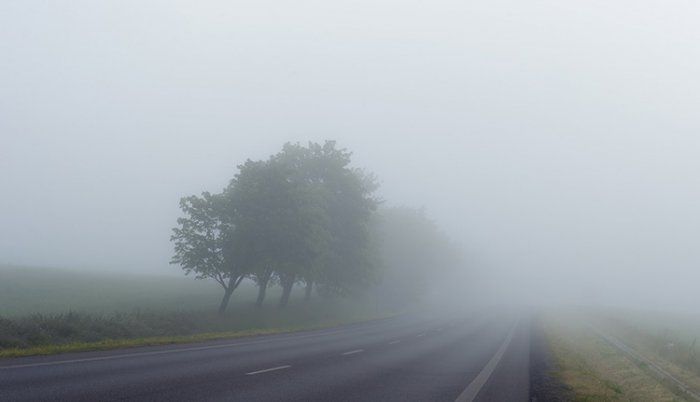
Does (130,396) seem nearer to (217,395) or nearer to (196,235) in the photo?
(217,395)

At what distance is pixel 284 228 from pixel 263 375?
1066 inches

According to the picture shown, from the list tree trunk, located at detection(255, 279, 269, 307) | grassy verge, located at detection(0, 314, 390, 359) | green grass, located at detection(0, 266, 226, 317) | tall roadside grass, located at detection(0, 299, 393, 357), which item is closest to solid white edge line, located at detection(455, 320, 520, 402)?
grassy verge, located at detection(0, 314, 390, 359)

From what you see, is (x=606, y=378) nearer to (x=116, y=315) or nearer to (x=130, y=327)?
(x=130, y=327)

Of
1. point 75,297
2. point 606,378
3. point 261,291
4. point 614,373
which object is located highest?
point 75,297

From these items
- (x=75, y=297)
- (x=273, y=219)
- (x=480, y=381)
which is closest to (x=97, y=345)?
(x=480, y=381)

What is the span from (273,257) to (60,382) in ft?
97.1

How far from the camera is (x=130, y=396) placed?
12297 millimetres

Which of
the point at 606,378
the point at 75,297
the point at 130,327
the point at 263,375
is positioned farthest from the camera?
the point at 75,297

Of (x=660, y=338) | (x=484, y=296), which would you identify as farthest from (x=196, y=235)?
(x=484, y=296)

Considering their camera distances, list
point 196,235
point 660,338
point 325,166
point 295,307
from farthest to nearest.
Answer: point 325,166 → point 295,307 → point 660,338 → point 196,235

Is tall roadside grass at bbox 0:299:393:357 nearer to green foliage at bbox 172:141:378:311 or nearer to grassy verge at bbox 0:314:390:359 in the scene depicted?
grassy verge at bbox 0:314:390:359

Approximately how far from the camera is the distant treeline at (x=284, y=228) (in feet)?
136

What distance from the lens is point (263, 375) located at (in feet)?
55.0

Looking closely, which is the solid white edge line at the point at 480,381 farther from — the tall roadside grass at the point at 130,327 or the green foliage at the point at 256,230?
the green foliage at the point at 256,230
